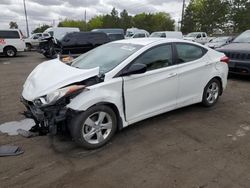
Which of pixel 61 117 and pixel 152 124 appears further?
pixel 152 124

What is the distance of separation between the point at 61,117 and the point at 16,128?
1578mm

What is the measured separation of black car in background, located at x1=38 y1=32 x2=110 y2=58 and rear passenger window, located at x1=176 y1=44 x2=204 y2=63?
11233mm

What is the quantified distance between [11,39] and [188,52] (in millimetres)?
15198

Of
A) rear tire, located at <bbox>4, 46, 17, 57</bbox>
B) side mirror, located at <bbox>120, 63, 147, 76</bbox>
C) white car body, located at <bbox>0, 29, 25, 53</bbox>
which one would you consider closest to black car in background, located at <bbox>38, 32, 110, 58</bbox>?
white car body, located at <bbox>0, 29, 25, 53</bbox>

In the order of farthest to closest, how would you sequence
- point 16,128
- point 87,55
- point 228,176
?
point 87,55 < point 16,128 < point 228,176

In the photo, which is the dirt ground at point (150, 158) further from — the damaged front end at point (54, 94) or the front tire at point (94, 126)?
the damaged front end at point (54, 94)

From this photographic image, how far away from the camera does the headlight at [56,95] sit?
3424 millimetres

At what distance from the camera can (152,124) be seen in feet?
15.4

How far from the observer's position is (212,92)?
18.2 ft

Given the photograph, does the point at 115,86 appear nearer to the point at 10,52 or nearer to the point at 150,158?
the point at 150,158

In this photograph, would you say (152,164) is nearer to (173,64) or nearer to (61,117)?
(61,117)

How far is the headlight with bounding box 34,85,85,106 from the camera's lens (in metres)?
3.42

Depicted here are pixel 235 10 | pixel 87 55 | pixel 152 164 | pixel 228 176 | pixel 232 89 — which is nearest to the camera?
pixel 228 176

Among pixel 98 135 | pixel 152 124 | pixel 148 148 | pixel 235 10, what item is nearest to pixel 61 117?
pixel 98 135
